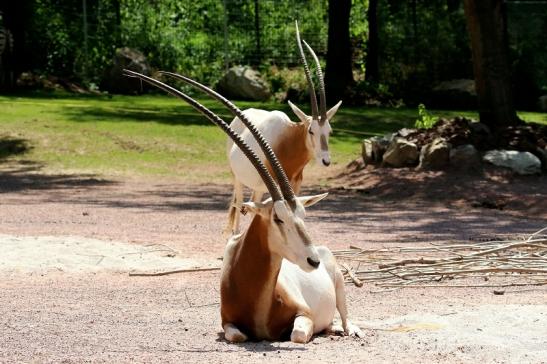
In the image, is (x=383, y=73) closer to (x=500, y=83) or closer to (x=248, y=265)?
(x=500, y=83)

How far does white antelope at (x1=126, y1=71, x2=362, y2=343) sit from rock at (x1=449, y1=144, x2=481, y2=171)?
10.1m

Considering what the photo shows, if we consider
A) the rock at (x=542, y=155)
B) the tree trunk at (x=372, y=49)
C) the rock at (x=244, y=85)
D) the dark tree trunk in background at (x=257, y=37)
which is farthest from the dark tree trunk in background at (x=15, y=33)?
the rock at (x=542, y=155)

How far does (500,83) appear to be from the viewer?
1761 cm

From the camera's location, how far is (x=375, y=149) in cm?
1719

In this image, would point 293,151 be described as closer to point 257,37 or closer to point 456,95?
point 456,95

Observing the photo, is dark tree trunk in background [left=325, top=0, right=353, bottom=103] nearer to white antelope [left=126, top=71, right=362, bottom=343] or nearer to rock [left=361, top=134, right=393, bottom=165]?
rock [left=361, top=134, right=393, bottom=165]

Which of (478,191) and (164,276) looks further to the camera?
(478,191)

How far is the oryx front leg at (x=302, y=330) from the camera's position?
5.96 metres

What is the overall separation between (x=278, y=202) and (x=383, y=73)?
72.8 feet

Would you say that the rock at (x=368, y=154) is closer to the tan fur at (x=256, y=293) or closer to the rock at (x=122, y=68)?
the rock at (x=122, y=68)

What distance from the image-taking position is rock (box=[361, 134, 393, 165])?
17.2m

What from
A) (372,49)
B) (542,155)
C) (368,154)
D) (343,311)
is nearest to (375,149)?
(368,154)

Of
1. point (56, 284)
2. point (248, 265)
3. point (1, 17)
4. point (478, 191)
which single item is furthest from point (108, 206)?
point (1, 17)

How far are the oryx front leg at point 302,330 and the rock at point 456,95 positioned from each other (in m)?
20.3
